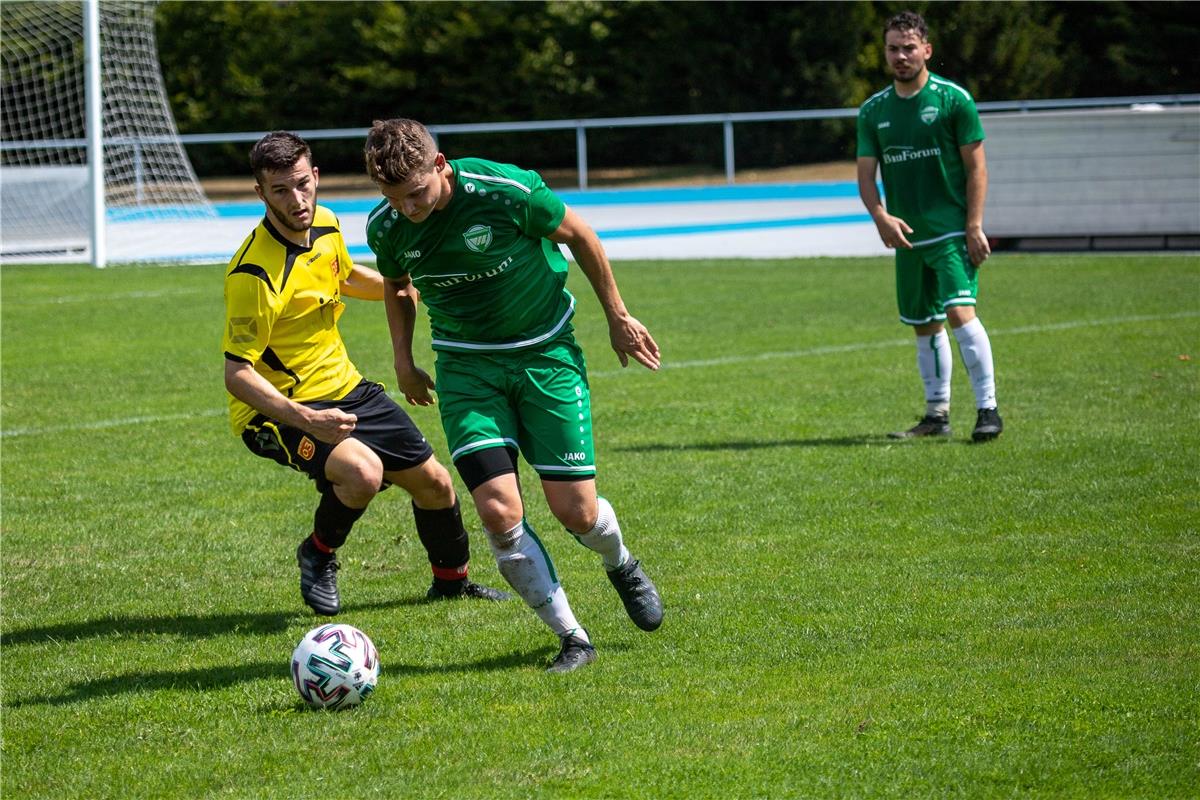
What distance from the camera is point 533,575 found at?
4.98 metres

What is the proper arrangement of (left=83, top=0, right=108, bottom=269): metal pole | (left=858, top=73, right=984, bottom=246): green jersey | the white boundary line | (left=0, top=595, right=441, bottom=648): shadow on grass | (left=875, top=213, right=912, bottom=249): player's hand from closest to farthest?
(left=0, top=595, right=441, bottom=648): shadow on grass
(left=875, top=213, right=912, bottom=249): player's hand
(left=858, top=73, right=984, bottom=246): green jersey
the white boundary line
(left=83, top=0, right=108, bottom=269): metal pole

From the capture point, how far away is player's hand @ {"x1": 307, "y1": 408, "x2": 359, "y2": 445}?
17.0ft

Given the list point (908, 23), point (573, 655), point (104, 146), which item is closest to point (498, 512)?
point (573, 655)

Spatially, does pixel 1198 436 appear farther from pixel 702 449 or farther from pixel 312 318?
pixel 312 318

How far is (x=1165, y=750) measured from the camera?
3.95m

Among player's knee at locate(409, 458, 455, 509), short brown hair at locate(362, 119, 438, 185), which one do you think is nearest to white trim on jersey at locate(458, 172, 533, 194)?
short brown hair at locate(362, 119, 438, 185)

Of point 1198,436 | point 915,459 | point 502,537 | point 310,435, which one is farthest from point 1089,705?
point 1198,436

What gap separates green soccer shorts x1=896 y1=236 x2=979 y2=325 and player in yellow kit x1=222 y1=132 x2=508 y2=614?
13.1ft

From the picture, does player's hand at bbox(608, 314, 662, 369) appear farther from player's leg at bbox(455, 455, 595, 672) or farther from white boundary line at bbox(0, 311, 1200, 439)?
white boundary line at bbox(0, 311, 1200, 439)

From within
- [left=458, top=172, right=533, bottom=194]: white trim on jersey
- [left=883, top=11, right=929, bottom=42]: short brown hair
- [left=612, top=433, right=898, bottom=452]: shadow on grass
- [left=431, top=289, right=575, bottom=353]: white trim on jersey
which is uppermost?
[left=883, top=11, right=929, bottom=42]: short brown hair

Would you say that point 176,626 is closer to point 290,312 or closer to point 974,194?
point 290,312

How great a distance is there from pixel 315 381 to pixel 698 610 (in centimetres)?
174

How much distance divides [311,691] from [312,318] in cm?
173

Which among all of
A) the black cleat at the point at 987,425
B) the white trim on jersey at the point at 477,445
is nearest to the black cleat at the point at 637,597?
the white trim on jersey at the point at 477,445
